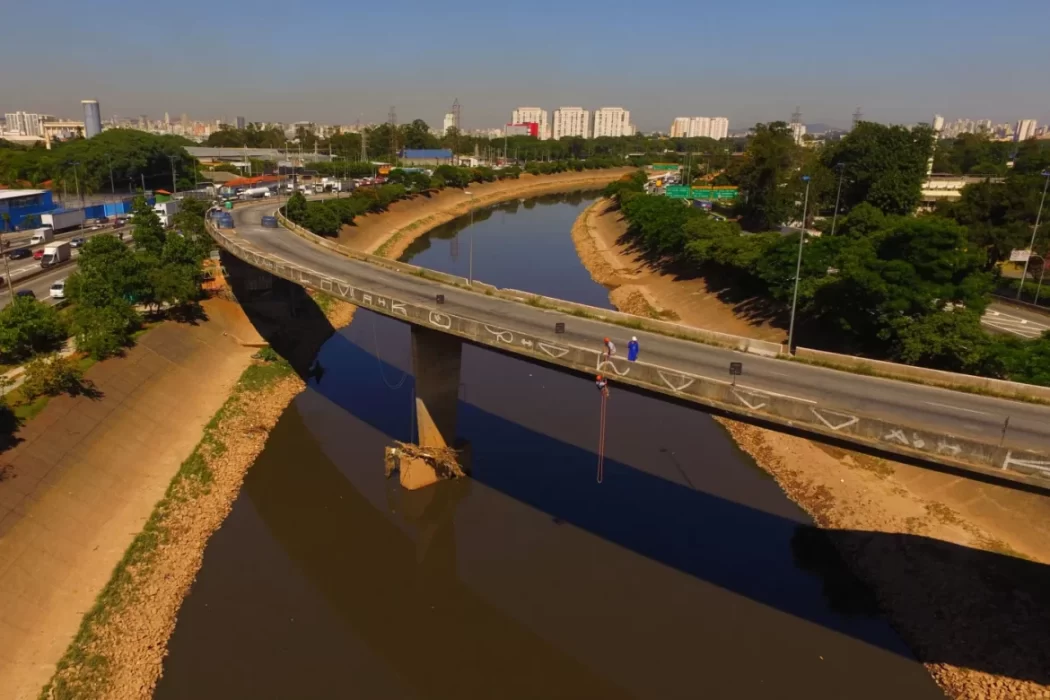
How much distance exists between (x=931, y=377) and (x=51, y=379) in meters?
36.0

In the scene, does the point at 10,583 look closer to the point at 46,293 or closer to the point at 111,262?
the point at 111,262

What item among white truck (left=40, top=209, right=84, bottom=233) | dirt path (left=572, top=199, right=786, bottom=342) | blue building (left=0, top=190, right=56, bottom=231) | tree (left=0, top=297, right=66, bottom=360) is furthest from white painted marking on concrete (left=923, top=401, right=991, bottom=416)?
blue building (left=0, top=190, right=56, bottom=231)

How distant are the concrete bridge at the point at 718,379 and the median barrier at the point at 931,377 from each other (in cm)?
46

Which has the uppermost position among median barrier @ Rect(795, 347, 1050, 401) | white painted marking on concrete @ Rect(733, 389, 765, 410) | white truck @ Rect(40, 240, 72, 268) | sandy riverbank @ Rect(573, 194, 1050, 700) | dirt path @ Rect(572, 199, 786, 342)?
white painted marking on concrete @ Rect(733, 389, 765, 410)

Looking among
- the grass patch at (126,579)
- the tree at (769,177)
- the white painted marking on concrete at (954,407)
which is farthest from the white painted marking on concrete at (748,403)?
the tree at (769,177)

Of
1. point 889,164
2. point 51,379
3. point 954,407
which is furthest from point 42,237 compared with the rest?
point 889,164

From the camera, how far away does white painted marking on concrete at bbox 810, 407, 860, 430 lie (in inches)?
675

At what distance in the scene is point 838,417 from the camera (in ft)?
56.6

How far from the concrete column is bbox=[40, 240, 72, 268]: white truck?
4368 centimetres

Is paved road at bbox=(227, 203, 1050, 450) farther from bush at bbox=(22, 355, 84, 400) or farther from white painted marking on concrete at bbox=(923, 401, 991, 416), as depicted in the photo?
bush at bbox=(22, 355, 84, 400)

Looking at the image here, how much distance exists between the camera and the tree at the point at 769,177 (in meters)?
73.7

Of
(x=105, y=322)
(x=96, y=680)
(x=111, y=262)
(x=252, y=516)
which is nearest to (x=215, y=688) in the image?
(x=96, y=680)

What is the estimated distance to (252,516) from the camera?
29156mm

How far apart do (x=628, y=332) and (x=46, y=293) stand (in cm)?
4344
